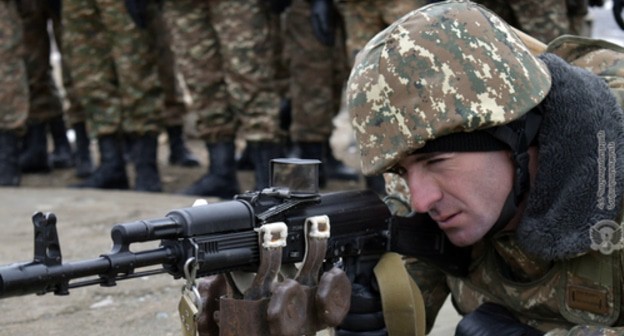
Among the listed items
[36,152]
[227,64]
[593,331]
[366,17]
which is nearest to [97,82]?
[227,64]

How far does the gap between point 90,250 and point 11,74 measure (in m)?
2.70

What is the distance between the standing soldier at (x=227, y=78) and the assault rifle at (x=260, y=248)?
12.5ft

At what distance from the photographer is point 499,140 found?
102 inches

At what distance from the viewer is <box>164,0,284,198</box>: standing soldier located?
21.2 ft

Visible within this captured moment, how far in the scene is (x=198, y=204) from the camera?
2428 millimetres

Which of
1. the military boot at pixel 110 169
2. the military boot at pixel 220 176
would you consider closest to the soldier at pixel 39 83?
the military boot at pixel 110 169

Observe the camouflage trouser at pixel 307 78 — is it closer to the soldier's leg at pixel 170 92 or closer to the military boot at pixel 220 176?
the military boot at pixel 220 176

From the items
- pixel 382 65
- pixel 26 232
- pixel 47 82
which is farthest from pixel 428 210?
pixel 47 82

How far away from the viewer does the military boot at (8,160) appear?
24.3 ft

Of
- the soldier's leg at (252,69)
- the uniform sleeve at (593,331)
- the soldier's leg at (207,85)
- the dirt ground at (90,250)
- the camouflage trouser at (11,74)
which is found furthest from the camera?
the camouflage trouser at (11,74)

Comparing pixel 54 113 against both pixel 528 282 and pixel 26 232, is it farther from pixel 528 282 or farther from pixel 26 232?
pixel 528 282

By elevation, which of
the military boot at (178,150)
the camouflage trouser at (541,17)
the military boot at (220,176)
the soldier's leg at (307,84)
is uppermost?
the camouflage trouser at (541,17)

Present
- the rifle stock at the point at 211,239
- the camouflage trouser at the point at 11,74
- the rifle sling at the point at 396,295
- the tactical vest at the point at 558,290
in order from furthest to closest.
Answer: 1. the camouflage trouser at the point at 11,74
2. the rifle sling at the point at 396,295
3. the tactical vest at the point at 558,290
4. the rifle stock at the point at 211,239

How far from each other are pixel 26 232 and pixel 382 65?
3.45 meters
